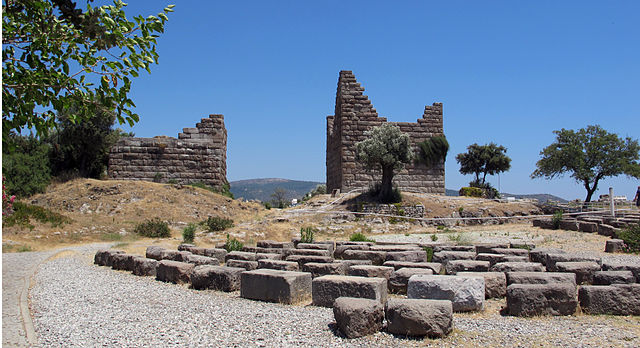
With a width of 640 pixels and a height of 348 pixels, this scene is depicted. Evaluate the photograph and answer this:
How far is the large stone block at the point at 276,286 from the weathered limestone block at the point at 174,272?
1.85 m

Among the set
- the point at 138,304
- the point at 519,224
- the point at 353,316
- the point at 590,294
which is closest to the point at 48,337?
the point at 138,304

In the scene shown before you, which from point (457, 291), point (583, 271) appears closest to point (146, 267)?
point (457, 291)

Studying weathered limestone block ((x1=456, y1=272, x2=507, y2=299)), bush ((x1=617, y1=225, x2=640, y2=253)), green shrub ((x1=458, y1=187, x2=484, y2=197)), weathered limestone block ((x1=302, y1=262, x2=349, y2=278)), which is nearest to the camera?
weathered limestone block ((x1=456, y1=272, x2=507, y2=299))

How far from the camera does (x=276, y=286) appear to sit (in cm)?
778

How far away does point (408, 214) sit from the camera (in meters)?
22.3

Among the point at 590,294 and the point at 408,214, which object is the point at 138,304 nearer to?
the point at 590,294

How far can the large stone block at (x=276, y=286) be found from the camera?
766 cm

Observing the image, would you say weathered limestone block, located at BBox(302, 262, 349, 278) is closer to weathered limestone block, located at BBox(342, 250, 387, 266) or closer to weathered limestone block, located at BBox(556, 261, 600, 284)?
weathered limestone block, located at BBox(342, 250, 387, 266)

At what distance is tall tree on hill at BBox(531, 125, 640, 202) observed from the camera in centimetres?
3778

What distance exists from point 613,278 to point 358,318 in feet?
14.7

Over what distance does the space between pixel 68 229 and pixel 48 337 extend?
13.4 meters

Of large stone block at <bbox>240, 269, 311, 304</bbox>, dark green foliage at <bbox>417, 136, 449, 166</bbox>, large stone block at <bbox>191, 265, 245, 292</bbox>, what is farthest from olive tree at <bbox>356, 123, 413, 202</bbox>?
large stone block at <bbox>240, 269, 311, 304</bbox>

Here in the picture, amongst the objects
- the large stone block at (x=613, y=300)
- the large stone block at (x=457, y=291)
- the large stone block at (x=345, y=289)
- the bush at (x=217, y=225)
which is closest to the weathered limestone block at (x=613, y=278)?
the large stone block at (x=613, y=300)

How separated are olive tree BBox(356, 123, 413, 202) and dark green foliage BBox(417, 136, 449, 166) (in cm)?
414
